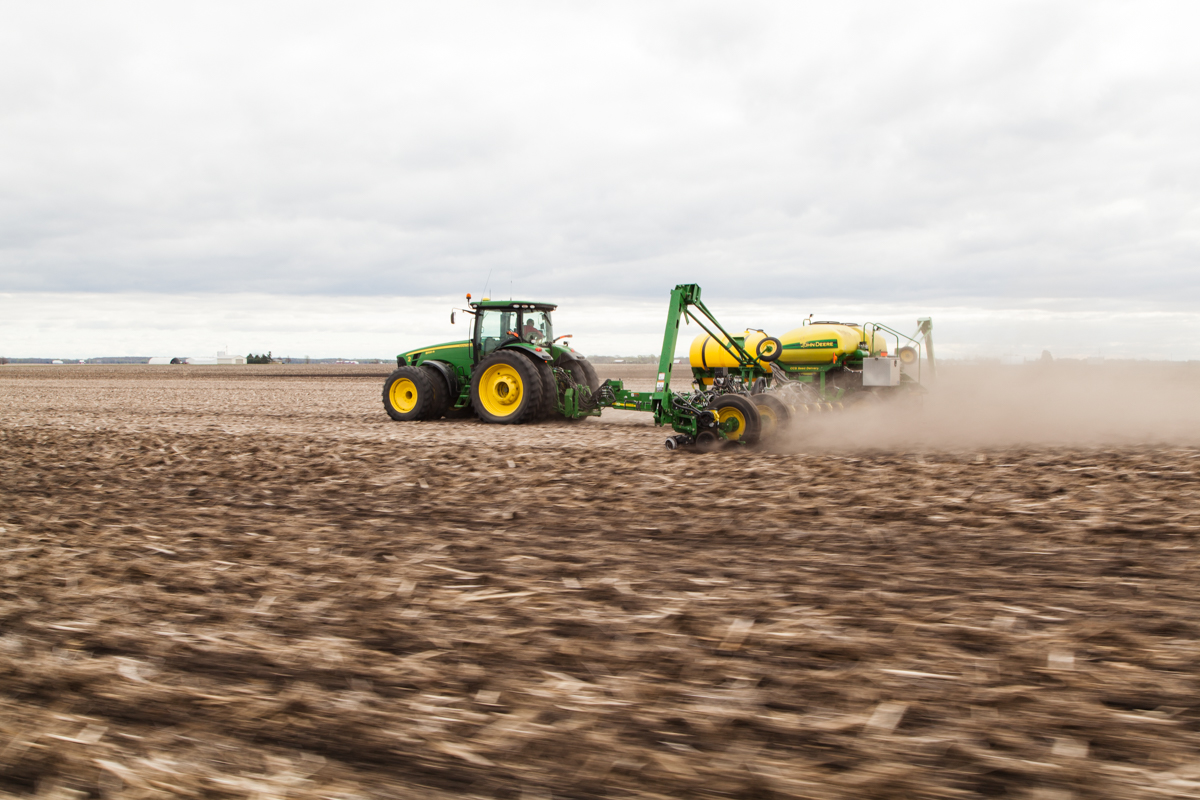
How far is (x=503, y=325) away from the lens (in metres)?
16.2

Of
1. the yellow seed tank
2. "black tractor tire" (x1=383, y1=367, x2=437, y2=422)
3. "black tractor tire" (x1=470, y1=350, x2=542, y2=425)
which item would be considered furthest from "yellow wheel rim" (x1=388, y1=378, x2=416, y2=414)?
the yellow seed tank

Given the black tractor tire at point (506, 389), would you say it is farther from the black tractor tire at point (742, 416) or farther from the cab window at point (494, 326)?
the black tractor tire at point (742, 416)

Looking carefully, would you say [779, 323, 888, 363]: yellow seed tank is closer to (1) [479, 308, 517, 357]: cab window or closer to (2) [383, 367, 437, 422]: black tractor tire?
(1) [479, 308, 517, 357]: cab window

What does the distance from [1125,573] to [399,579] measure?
4270 millimetres

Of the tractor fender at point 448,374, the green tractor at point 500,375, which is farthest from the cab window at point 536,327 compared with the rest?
the tractor fender at point 448,374

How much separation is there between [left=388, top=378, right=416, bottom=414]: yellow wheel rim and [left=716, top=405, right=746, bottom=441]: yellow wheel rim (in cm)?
780

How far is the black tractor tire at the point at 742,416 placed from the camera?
36.4ft

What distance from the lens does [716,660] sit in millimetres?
3471

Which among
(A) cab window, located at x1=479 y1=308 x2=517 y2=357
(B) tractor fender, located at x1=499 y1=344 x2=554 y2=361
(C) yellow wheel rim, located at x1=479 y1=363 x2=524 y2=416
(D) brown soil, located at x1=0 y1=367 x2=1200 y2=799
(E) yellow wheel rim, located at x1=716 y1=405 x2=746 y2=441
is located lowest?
(D) brown soil, located at x1=0 y1=367 x2=1200 y2=799

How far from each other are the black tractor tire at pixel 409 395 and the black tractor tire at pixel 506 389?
36.8 inches

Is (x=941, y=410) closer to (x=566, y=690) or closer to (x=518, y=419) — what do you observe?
(x=518, y=419)

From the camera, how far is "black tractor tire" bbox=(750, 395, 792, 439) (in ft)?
38.3

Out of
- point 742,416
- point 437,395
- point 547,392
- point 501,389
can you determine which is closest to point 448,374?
point 437,395

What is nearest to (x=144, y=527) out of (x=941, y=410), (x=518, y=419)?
(x=518, y=419)
